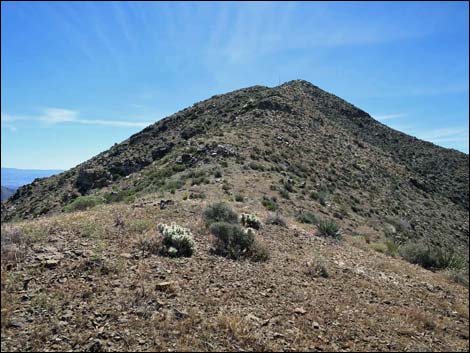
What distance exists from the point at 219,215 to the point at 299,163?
20.4 m

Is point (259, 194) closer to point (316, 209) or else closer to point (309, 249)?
point (316, 209)

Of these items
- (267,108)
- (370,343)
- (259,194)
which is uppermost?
(267,108)

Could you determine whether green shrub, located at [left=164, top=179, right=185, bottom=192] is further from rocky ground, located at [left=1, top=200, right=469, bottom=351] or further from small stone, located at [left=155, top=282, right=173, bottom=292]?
small stone, located at [left=155, top=282, right=173, bottom=292]

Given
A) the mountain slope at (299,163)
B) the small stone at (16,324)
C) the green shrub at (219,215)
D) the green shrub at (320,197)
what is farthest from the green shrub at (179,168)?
the small stone at (16,324)

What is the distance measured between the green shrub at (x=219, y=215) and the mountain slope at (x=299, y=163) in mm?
7251

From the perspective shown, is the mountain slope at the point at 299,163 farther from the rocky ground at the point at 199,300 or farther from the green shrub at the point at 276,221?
the rocky ground at the point at 199,300

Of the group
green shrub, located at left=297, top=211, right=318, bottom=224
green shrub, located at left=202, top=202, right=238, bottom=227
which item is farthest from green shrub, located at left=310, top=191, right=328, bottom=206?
green shrub, located at left=202, top=202, right=238, bottom=227

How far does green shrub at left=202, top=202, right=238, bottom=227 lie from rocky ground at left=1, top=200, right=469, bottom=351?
1614mm

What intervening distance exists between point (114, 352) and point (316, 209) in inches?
661

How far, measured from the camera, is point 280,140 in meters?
34.2

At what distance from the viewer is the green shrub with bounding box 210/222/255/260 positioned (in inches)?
355

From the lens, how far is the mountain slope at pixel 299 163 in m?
25.4

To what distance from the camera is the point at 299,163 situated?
101 ft

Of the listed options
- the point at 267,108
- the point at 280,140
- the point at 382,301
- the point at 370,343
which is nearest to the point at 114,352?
the point at 370,343
